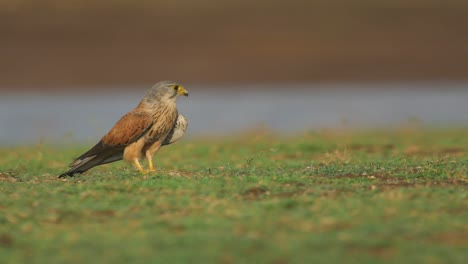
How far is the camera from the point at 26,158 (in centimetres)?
1436

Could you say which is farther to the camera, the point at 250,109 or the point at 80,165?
the point at 250,109

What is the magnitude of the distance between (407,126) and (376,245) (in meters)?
12.4

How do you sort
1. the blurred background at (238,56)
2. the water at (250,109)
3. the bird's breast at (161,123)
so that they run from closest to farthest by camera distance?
the bird's breast at (161,123) → the water at (250,109) → the blurred background at (238,56)

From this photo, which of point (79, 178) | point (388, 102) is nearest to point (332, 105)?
point (388, 102)

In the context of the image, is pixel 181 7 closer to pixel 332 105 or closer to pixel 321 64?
pixel 321 64

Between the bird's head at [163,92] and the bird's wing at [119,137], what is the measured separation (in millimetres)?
317

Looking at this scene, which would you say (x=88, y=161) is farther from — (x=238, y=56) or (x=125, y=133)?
(x=238, y=56)

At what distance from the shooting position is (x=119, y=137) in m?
10.8

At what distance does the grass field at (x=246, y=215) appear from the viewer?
630cm

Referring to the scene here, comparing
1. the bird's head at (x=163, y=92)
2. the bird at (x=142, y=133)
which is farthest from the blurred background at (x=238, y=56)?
the bird at (x=142, y=133)

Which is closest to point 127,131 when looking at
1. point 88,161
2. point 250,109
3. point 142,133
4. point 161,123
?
point 142,133

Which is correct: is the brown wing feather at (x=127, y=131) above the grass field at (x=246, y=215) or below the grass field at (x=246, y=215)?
above

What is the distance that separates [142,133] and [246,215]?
12.2 feet

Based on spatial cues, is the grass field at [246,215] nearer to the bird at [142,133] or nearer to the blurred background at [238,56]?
the bird at [142,133]
